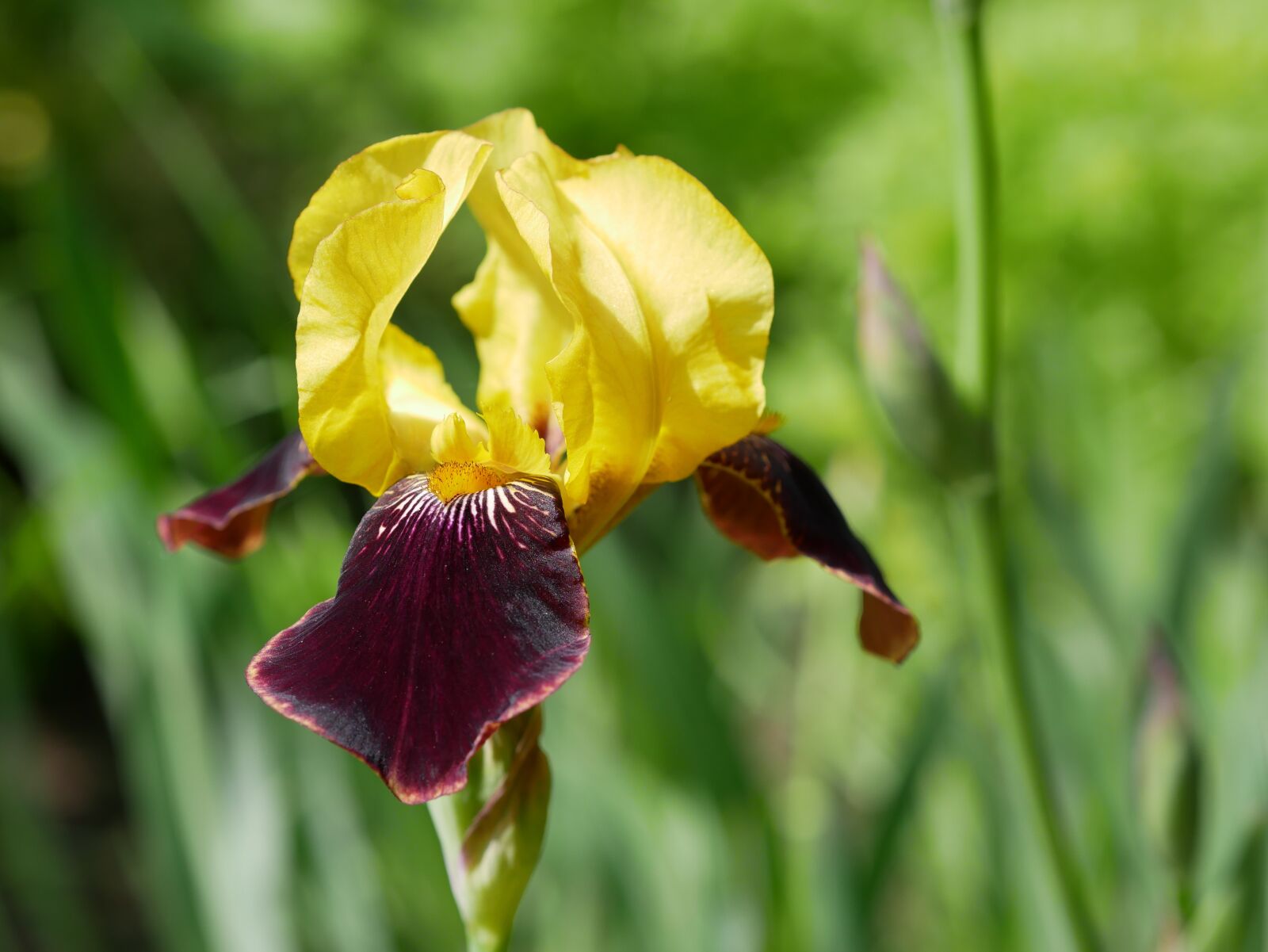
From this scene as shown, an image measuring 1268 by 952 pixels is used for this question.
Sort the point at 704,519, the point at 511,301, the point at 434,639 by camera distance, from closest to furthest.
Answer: the point at 434,639 < the point at 511,301 < the point at 704,519

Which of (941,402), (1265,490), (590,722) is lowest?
(1265,490)

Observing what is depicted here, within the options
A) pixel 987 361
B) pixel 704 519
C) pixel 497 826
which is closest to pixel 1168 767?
pixel 987 361

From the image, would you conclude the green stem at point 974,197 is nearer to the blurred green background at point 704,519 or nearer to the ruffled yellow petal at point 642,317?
the ruffled yellow petal at point 642,317

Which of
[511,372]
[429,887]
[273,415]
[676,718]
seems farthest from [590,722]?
[273,415]

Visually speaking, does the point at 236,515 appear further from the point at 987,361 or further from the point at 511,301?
the point at 987,361

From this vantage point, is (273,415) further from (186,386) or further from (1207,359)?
(1207,359)

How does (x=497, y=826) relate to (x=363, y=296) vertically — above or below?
below

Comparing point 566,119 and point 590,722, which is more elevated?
point 566,119

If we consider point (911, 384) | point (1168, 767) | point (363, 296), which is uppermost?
point (363, 296)
